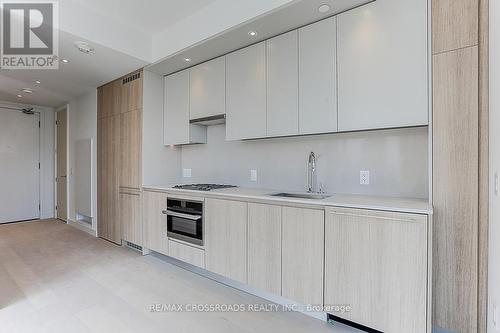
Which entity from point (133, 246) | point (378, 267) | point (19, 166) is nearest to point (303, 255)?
point (378, 267)

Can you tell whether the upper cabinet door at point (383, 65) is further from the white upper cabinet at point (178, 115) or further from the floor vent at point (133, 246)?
the floor vent at point (133, 246)

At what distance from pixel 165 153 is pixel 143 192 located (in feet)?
2.08

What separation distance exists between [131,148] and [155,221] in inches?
43.5

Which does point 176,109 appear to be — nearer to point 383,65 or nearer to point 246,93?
point 246,93

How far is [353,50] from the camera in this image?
6.75 ft

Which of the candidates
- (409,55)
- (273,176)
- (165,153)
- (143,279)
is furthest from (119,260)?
(409,55)

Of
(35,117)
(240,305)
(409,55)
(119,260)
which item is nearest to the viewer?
(409,55)

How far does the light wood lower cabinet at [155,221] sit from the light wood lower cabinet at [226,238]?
2.55 feet

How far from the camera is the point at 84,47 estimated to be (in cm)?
277

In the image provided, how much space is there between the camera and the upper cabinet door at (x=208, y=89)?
2971 mm

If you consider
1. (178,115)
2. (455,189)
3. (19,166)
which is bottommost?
(455,189)

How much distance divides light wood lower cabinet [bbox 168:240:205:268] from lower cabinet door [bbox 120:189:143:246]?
2.23ft

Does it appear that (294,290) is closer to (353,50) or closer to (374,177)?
(374,177)
